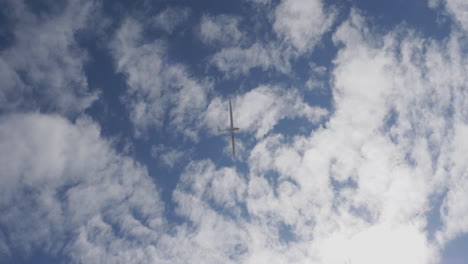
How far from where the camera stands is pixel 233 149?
311ft

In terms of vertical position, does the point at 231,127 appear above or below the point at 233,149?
above

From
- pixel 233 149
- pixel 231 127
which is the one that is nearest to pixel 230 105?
pixel 231 127

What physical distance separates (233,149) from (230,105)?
1594 cm

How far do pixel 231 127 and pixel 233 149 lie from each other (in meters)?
10.8

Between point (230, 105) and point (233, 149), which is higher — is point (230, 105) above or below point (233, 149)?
above

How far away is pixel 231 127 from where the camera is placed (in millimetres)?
102250

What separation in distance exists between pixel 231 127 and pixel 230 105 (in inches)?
371

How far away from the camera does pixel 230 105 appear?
97062mm

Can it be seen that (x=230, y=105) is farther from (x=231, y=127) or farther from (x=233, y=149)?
(x=233, y=149)

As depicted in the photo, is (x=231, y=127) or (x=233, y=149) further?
(x=231, y=127)
